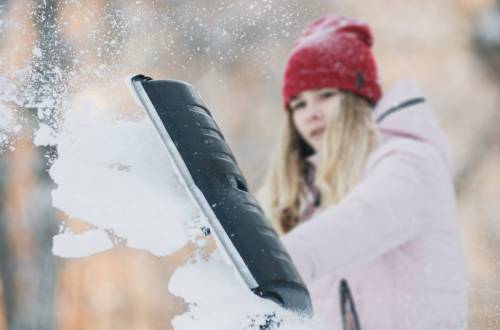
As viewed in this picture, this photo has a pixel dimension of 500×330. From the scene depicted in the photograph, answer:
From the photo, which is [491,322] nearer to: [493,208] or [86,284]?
[86,284]

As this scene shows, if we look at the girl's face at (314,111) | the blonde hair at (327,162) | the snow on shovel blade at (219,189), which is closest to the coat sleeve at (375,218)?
the blonde hair at (327,162)

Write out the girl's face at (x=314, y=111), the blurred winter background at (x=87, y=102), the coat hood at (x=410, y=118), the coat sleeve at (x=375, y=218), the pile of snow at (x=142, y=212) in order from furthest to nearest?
the girl's face at (x=314, y=111) < the coat hood at (x=410, y=118) < the coat sleeve at (x=375, y=218) < the blurred winter background at (x=87, y=102) < the pile of snow at (x=142, y=212)

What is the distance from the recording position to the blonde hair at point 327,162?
1350 mm

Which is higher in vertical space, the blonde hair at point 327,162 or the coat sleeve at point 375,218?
the blonde hair at point 327,162

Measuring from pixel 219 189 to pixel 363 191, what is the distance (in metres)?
0.56

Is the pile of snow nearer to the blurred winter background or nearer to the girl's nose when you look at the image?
the blurred winter background

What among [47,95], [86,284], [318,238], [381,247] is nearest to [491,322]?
[381,247]

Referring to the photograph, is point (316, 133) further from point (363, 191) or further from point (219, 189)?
point (219, 189)

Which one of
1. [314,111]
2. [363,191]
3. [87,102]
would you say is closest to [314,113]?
[314,111]

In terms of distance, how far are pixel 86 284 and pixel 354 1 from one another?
417cm

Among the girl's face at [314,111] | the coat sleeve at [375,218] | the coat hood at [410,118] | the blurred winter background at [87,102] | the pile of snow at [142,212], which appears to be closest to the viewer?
the pile of snow at [142,212]

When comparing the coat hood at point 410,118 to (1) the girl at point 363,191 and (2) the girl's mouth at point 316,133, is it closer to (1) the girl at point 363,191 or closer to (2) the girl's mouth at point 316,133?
(1) the girl at point 363,191

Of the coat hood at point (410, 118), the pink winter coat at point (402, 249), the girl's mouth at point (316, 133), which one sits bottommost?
the pink winter coat at point (402, 249)

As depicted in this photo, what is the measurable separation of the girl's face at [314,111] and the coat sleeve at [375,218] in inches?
9.4
